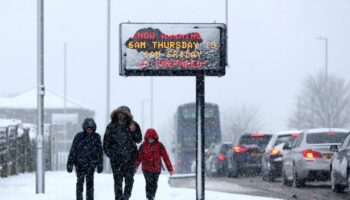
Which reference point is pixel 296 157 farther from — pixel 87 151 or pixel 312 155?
pixel 87 151

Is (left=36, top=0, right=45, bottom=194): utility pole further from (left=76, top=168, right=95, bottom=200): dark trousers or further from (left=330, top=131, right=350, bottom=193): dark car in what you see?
(left=330, top=131, right=350, bottom=193): dark car

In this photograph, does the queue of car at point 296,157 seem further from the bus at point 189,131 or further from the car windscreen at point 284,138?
the bus at point 189,131

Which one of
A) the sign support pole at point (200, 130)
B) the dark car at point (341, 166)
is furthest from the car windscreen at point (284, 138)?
the sign support pole at point (200, 130)

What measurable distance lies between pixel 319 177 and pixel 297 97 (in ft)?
292

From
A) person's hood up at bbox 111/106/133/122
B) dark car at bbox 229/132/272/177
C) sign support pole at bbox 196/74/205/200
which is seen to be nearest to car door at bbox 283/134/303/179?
dark car at bbox 229/132/272/177

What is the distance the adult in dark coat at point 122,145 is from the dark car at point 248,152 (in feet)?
66.8

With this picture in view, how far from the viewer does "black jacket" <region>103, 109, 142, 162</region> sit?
15734 millimetres

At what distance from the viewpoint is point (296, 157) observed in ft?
83.0

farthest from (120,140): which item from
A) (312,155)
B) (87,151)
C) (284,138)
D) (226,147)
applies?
(226,147)

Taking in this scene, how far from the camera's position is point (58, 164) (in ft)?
154

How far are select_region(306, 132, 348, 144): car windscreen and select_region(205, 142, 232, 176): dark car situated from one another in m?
12.6

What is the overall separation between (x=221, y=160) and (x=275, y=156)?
938cm

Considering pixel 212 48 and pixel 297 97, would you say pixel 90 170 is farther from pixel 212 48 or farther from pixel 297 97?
pixel 297 97

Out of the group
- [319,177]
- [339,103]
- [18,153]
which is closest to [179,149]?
Answer: [18,153]
